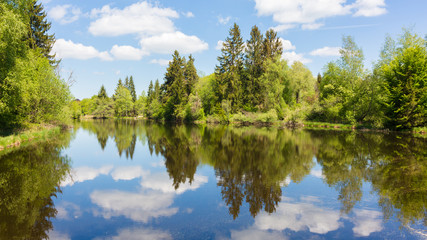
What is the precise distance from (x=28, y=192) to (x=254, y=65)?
53973mm

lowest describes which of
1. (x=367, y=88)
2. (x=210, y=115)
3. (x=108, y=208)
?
(x=108, y=208)

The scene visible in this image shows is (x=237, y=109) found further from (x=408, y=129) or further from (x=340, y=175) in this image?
(x=340, y=175)

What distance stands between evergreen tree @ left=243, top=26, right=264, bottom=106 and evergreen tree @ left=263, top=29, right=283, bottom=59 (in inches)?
70.4

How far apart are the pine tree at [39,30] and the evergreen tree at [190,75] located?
35214mm

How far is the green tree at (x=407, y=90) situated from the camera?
3322 cm

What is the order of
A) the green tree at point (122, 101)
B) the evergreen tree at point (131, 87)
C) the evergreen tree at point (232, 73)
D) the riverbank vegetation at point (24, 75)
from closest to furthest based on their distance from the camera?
1. the riverbank vegetation at point (24, 75)
2. the evergreen tree at point (232, 73)
3. the green tree at point (122, 101)
4. the evergreen tree at point (131, 87)

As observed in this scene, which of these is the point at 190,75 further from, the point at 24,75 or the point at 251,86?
the point at 24,75

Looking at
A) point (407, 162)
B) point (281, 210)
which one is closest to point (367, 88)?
point (407, 162)

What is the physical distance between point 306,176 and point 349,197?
305 cm

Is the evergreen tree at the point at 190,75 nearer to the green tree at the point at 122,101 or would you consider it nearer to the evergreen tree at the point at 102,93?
the green tree at the point at 122,101

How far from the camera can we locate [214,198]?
8750mm

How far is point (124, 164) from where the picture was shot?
1474 cm

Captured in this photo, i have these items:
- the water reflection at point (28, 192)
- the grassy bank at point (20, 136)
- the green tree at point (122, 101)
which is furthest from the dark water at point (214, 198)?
the green tree at point (122, 101)

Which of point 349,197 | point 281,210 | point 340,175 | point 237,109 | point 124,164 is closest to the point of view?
point 281,210
